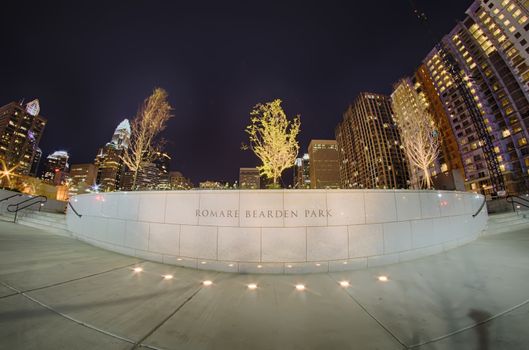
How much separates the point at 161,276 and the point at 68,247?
15.4ft

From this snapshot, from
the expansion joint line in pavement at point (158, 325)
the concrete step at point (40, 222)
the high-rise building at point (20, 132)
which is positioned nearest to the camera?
the expansion joint line in pavement at point (158, 325)

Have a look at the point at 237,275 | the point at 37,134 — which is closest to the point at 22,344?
the point at 237,275

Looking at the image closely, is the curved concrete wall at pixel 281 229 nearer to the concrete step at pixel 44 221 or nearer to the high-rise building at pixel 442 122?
the concrete step at pixel 44 221

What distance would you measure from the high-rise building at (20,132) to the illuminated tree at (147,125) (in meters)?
143

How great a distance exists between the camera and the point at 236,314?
2.87 meters

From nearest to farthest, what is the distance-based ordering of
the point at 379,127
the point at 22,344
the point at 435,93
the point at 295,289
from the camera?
1. the point at 22,344
2. the point at 295,289
3. the point at 435,93
4. the point at 379,127

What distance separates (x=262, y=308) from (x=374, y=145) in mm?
111705

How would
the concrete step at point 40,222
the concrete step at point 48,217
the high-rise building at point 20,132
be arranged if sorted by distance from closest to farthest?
the concrete step at point 40,222 → the concrete step at point 48,217 → the high-rise building at point 20,132

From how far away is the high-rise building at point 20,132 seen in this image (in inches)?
4094

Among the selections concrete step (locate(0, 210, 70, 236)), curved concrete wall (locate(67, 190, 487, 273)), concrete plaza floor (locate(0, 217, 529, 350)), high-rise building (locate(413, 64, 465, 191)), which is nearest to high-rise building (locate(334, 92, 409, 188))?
high-rise building (locate(413, 64, 465, 191))

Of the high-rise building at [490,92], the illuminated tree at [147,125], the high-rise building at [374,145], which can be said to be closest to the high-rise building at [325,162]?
the high-rise building at [374,145]

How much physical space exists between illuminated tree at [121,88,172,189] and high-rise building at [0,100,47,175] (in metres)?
143

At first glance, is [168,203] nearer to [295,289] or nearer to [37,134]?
[295,289]

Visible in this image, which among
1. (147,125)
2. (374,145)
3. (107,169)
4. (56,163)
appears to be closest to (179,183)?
(147,125)
